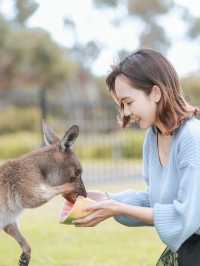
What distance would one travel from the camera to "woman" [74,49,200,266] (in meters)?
4.13

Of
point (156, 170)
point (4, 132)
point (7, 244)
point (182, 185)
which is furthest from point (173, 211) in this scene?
point (4, 132)

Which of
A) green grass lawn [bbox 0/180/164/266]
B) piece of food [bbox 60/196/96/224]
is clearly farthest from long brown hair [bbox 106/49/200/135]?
green grass lawn [bbox 0/180/164/266]

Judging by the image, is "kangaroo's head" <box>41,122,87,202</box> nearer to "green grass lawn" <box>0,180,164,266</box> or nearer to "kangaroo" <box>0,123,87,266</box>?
"kangaroo" <box>0,123,87,266</box>

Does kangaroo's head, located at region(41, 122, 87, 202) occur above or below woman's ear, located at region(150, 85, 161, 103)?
below

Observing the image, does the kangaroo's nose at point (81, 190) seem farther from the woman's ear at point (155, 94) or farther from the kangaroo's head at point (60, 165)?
the woman's ear at point (155, 94)

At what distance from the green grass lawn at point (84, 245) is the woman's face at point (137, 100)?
2.30 metres

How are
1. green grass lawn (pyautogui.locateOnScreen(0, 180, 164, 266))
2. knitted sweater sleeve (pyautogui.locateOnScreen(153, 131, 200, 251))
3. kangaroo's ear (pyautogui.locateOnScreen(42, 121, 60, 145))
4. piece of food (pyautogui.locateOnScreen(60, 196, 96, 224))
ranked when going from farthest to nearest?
green grass lawn (pyautogui.locateOnScreen(0, 180, 164, 266))
kangaroo's ear (pyautogui.locateOnScreen(42, 121, 60, 145))
piece of food (pyautogui.locateOnScreen(60, 196, 96, 224))
knitted sweater sleeve (pyautogui.locateOnScreen(153, 131, 200, 251))

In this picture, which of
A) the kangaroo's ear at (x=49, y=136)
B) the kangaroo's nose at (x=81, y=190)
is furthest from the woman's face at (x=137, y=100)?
the kangaroo's ear at (x=49, y=136)

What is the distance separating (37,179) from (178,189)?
5.18 feet

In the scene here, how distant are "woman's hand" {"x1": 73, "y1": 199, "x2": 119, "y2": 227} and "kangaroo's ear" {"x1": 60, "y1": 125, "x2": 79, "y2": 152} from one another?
1.20m

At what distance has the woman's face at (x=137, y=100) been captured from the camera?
4.19 m

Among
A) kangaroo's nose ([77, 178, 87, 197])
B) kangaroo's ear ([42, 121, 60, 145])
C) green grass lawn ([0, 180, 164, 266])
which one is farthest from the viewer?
green grass lawn ([0, 180, 164, 266])

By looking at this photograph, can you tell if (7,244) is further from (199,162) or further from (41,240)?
(199,162)

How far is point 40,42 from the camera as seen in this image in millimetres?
29344
